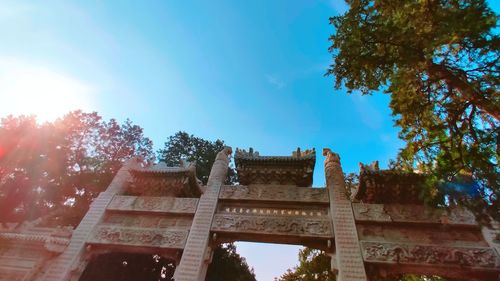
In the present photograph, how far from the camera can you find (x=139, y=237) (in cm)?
756

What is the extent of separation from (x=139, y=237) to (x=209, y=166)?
7.40m

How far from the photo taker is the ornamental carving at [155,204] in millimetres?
8078

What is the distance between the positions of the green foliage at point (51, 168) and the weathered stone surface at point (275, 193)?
691 centimetres

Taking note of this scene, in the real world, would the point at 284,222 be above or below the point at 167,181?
below

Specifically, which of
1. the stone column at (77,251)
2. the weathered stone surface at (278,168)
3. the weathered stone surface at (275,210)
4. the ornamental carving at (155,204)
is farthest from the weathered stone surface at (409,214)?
the stone column at (77,251)

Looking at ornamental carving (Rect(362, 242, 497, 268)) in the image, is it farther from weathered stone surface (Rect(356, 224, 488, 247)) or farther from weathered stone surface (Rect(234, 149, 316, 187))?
weathered stone surface (Rect(234, 149, 316, 187))

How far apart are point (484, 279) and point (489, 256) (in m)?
0.57

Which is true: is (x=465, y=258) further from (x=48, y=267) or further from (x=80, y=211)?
(x=80, y=211)

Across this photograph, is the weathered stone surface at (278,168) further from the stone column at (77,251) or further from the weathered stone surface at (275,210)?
the stone column at (77,251)

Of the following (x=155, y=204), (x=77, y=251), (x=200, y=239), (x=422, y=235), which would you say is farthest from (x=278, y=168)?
(x=77, y=251)

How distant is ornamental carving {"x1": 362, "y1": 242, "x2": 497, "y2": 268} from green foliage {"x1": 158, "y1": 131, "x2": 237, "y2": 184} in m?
9.43

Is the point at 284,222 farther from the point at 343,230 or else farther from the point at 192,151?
the point at 192,151

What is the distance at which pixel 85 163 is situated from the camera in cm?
1294

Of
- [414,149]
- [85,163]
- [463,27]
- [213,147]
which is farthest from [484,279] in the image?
[85,163]
